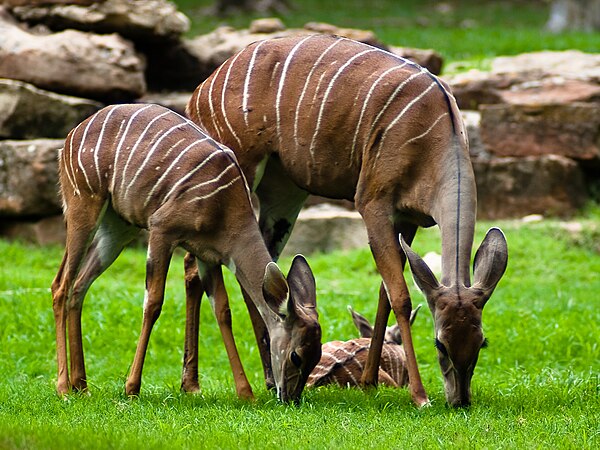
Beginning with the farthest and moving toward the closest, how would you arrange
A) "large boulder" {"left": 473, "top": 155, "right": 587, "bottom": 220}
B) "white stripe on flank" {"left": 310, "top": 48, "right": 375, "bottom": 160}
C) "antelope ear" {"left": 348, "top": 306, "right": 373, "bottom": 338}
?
"large boulder" {"left": 473, "top": 155, "right": 587, "bottom": 220} → "antelope ear" {"left": 348, "top": 306, "right": 373, "bottom": 338} → "white stripe on flank" {"left": 310, "top": 48, "right": 375, "bottom": 160}

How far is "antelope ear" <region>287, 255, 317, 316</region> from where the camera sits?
6.64 metres

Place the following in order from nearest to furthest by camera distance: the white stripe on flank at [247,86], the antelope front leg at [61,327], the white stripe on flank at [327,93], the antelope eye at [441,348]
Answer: the antelope eye at [441,348] < the antelope front leg at [61,327] < the white stripe on flank at [327,93] < the white stripe on flank at [247,86]

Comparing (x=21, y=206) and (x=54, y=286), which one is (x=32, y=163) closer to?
(x=21, y=206)

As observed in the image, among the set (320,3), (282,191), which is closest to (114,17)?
(282,191)

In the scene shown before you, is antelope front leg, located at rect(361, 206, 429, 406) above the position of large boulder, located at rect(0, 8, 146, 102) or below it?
above

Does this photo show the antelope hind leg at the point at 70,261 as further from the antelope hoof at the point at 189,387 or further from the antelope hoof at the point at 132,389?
the antelope hoof at the point at 189,387

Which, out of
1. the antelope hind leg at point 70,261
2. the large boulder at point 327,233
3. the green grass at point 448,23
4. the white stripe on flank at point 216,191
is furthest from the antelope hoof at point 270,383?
the green grass at point 448,23

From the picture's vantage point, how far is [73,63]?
12672 millimetres

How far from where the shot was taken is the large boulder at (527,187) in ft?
44.5

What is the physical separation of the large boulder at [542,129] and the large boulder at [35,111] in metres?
4.94

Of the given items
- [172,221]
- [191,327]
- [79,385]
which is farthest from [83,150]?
[79,385]

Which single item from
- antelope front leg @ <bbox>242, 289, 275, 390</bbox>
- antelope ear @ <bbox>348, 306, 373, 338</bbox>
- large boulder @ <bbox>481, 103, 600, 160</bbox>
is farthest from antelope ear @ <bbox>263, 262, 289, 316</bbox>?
large boulder @ <bbox>481, 103, 600, 160</bbox>

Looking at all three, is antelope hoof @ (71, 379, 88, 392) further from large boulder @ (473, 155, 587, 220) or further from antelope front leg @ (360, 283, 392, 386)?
large boulder @ (473, 155, 587, 220)

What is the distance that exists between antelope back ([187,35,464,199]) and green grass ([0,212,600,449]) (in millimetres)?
1508
